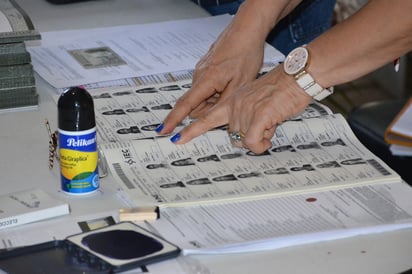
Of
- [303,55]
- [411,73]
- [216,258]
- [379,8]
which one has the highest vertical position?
[379,8]

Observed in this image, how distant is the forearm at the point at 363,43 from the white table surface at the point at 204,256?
311 millimetres

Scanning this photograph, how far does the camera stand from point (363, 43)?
50.7 inches

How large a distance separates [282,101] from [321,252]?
35 cm

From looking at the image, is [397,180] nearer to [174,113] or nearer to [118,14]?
[174,113]

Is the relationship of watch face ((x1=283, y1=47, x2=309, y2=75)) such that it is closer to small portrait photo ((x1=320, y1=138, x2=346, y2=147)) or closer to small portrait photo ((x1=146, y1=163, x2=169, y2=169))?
small portrait photo ((x1=320, y1=138, x2=346, y2=147))

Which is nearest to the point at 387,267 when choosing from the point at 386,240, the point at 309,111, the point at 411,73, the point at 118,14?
the point at 386,240

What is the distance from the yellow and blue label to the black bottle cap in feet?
0.03

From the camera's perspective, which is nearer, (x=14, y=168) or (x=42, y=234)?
(x=42, y=234)

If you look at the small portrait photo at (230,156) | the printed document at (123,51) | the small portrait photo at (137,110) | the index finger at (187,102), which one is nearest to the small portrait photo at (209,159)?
the small portrait photo at (230,156)

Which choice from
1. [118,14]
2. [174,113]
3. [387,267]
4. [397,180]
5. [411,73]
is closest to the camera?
[387,267]

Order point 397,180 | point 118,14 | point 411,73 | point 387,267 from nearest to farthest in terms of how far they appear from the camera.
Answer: point 387,267
point 397,180
point 118,14
point 411,73

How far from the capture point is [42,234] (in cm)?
110

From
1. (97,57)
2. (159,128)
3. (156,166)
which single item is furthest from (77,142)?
(97,57)

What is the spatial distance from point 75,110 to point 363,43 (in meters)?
0.45
